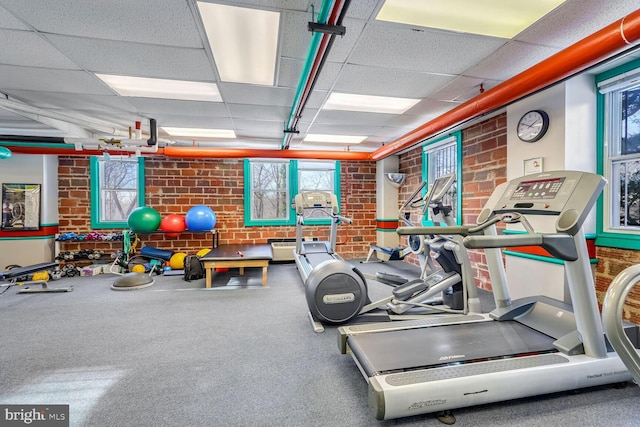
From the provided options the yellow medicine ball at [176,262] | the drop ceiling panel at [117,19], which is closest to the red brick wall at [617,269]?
the drop ceiling panel at [117,19]

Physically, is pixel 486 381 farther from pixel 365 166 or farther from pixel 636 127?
pixel 365 166

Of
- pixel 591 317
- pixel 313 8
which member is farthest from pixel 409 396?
pixel 313 8

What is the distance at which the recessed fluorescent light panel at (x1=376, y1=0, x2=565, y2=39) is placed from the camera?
1951 millimetres

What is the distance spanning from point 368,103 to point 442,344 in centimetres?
292

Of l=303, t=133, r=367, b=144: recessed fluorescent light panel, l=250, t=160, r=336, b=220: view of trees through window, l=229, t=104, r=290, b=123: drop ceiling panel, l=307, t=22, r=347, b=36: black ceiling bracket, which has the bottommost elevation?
l=250, t=160, r=336, b=220: view of trees through window

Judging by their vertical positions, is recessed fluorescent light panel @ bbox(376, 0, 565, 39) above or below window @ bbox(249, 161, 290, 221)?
above

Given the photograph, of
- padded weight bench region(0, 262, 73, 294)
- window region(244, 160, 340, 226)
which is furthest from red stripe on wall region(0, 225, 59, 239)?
window region(244, 160, 340, 226)

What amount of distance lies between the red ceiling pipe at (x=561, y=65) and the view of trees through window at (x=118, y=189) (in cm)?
592

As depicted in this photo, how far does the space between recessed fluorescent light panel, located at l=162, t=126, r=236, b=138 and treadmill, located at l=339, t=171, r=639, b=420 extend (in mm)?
4200

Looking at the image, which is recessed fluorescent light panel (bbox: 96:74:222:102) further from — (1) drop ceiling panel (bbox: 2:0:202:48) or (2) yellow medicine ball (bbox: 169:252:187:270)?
(2) yellow medicine ball (bbox: 169:252:187:270)

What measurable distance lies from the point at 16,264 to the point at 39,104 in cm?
323

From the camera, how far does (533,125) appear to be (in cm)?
307

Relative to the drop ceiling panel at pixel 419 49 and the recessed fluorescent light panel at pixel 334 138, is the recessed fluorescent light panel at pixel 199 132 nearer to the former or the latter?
the recessed fluorescent light panel at pixel 334 138

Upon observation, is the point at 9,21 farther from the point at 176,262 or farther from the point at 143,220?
the point at 176,262
